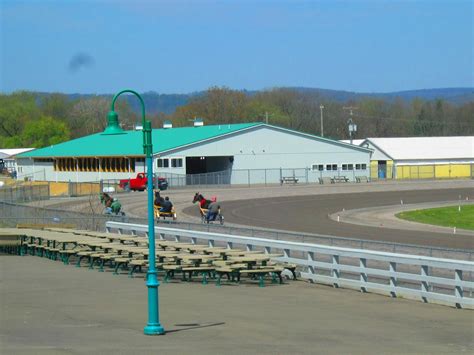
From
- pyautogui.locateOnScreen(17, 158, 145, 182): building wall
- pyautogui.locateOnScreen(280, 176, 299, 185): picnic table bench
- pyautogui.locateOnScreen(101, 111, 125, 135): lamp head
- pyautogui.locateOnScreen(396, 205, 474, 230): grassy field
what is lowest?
pyautogui.locateOnScreen(396, 205, 474, 230): grassy field

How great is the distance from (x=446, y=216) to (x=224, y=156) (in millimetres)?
37654

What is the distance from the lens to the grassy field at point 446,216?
47.3 metres

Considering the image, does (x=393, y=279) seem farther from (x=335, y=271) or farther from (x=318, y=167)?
(x=318, y=167)

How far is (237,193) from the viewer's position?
72.1 m

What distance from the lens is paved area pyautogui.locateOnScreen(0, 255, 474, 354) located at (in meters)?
14.5

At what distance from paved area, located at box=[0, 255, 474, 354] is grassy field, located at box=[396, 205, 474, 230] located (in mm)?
25533

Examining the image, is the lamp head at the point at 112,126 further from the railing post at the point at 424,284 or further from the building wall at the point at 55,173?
the building wall at the point at 55,173

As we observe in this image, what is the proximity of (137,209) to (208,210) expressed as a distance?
14.1 m

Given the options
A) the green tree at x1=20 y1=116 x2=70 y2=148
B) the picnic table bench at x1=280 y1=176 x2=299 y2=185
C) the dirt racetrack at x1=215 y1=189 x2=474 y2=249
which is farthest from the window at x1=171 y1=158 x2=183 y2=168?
the green tree at x1=20 y1=116 x2=70 y2=148

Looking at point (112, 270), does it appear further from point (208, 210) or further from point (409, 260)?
point (208, 210)

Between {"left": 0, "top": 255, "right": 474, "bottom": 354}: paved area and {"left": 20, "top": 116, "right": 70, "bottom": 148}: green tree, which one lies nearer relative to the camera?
{"left": 0, "top": 255, "right": 474, "bottom": 354}: paved area

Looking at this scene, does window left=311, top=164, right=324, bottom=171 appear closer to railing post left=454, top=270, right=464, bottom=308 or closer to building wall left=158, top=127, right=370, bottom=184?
building wall left=158, top=127, right=370, bottom=184

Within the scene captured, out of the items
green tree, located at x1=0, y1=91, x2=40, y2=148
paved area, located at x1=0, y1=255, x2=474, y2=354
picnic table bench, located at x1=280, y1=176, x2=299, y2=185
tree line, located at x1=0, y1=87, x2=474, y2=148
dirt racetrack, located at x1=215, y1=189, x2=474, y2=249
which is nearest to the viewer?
paved area, located at x1=0, y1=255, x2=474, y2=354

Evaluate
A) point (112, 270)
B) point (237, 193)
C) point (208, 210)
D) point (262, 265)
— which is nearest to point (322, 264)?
point (262, 265)
